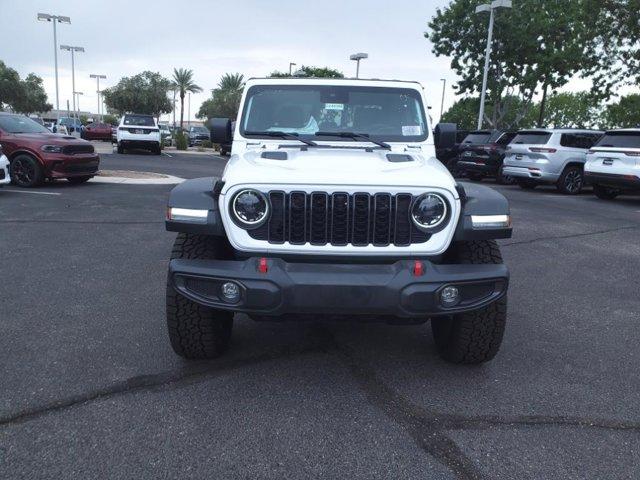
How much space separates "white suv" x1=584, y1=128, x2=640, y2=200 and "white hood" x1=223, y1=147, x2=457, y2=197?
10209mm

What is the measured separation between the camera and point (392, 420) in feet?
9.82

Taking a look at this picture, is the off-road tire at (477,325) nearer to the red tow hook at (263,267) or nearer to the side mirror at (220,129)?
the red tow hook at (263,267)

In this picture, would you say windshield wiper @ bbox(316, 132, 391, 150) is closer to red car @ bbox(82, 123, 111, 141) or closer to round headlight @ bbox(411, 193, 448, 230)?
round headlight @ bbox(411, 193, 448, 230)

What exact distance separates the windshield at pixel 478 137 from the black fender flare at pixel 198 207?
15.3 metres

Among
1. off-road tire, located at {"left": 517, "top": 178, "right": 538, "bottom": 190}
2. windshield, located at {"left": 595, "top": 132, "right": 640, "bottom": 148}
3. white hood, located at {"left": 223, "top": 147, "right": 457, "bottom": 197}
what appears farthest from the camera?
off-road tire, located at {"left": 517, "top": 178, "right": 538, "bottom": 190}

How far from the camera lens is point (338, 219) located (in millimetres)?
3098

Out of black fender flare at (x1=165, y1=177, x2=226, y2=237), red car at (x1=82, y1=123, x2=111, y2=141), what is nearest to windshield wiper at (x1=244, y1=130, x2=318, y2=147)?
black fender flare at (x1=165, y1=177, x2=226, y2=237)

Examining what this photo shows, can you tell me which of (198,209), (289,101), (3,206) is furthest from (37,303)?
(3,206)

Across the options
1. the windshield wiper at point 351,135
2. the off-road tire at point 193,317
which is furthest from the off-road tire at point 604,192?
the off-road tire at point 193,317

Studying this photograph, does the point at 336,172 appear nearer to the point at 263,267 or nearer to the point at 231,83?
the point at 263,267

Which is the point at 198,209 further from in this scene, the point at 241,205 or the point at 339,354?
the point at 339,354

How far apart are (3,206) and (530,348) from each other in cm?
891

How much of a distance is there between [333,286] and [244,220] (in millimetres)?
639

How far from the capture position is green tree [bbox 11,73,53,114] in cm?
6669
